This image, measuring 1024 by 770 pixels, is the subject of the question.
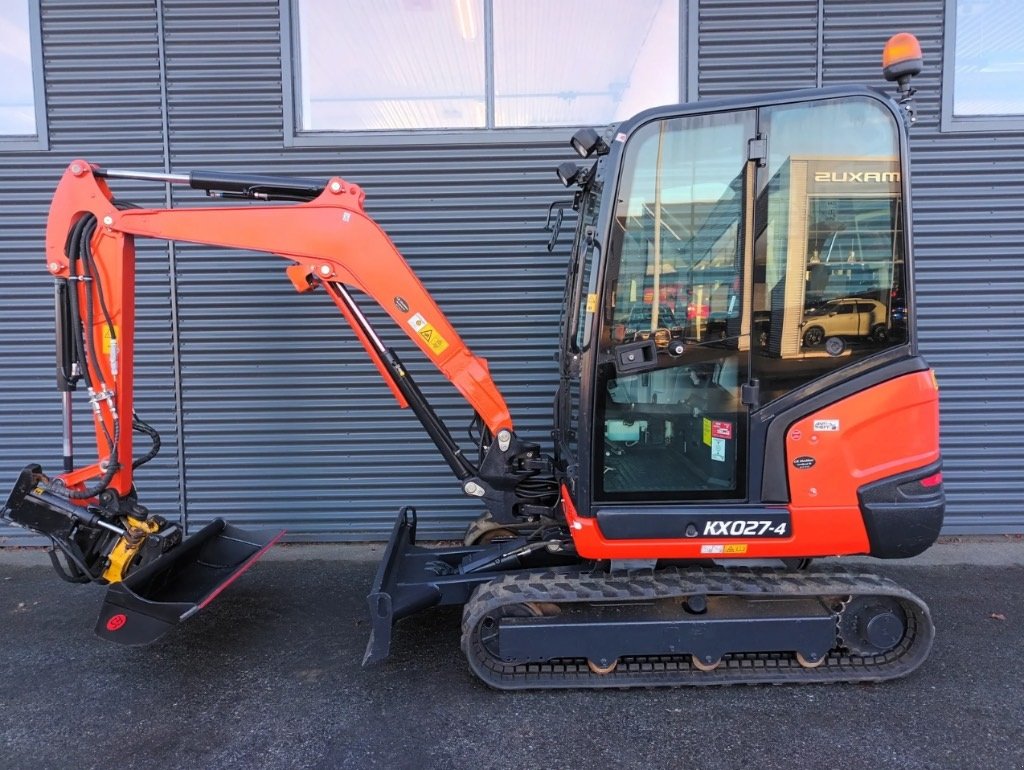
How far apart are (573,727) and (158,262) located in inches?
180

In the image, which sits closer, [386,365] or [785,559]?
[785,559]

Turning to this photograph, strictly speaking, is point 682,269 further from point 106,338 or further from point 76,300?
point 76,300

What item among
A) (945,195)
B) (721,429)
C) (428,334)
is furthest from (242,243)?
(945,195)

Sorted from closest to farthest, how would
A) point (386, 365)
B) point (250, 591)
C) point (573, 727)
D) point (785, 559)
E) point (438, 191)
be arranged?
1. point (573, 727)
2. point (785, 559)
3. point (386, 365)
4. point (250, 591)
5. point (438, 191)

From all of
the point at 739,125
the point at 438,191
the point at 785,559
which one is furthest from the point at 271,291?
the point at 785,559

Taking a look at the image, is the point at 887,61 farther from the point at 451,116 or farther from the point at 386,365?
the point at 451,116

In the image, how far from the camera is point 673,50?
508 cm

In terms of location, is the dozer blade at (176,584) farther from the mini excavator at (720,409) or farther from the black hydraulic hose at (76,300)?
the black hydraulic hose at (76,300)

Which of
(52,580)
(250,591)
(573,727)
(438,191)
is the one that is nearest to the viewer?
(573,727)

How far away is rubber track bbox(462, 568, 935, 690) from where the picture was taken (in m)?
3.06

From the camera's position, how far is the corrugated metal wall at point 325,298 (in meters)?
4.97

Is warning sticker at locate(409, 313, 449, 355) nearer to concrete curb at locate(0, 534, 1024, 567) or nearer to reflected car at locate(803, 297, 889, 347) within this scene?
reflected car at locate(803, 297, 889, 347)

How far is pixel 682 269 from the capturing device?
296cm

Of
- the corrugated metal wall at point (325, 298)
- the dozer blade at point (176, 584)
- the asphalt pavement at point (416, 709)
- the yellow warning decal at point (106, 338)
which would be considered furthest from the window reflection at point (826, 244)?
the yellow warning decal at point (106, 338)
